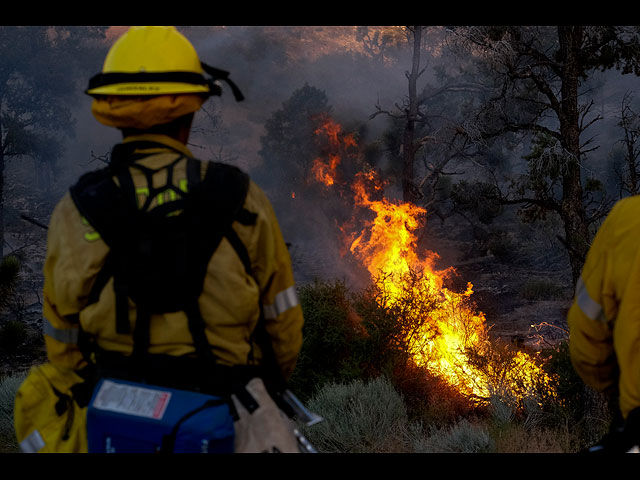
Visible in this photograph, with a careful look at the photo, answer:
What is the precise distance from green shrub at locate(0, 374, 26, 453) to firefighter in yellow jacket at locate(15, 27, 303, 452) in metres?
6.13

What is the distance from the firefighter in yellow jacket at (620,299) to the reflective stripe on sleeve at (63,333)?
2.04 metres

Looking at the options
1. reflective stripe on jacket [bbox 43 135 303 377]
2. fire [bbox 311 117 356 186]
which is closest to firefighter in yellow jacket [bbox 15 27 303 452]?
reflective stripe on jacket [bbox 43 135 303 377]

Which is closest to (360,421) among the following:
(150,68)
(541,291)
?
(150,68)

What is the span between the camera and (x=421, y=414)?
32.6 feet

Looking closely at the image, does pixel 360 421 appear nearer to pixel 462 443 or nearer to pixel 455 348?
pixel 462 443

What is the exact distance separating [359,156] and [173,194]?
63.9 ft

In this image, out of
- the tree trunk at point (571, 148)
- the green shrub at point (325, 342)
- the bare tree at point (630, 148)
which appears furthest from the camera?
the green shrub at point (325, 342)

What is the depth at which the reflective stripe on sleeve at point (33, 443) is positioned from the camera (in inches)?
92.7

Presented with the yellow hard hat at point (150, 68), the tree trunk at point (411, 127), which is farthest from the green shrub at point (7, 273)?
the tree trunk at point (411, 127)

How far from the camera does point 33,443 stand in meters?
2.37

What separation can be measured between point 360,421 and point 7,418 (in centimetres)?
504

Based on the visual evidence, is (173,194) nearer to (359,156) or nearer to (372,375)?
(372,375)

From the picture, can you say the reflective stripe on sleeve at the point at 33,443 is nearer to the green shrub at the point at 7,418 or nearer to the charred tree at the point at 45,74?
the green shrub at the point at 7,418

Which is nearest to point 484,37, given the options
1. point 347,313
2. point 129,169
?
point 347,313
